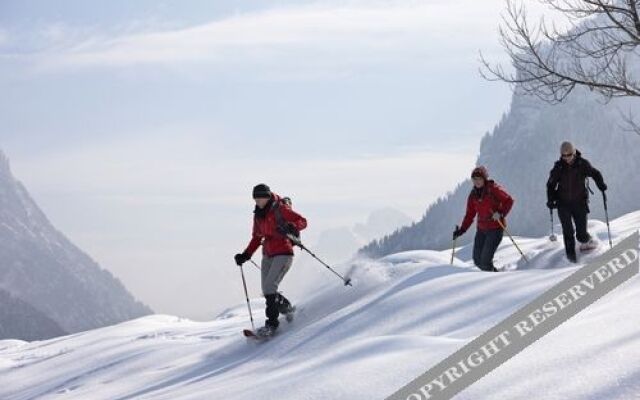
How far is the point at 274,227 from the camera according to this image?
36.1 feet

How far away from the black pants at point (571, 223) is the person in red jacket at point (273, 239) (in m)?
4.69

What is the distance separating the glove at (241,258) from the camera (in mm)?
11508

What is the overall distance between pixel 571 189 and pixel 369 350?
760 cm

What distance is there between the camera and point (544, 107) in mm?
184250

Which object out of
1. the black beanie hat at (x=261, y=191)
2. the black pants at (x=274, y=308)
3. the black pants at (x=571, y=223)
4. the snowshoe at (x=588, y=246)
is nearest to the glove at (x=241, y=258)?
the black pants at (x=274, y=308)

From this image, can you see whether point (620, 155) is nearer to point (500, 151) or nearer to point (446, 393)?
point (500, 151)

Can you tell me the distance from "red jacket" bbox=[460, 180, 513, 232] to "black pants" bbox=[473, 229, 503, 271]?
10 centimetres

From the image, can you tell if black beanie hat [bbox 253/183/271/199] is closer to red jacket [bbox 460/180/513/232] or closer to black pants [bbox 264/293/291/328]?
black pants [bbox 264/293/291/328]

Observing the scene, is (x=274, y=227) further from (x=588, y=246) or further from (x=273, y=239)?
(x=588, y=246)

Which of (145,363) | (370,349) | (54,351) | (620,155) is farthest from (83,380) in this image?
(620,155)

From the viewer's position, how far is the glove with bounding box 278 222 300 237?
10781 mm

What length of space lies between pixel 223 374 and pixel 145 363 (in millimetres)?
2962

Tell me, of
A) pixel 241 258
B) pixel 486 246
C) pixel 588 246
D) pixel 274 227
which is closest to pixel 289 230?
pixel 274 227

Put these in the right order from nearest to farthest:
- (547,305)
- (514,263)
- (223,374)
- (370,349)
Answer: (370,349) → (547,305) → (223,374) → (514,263)
